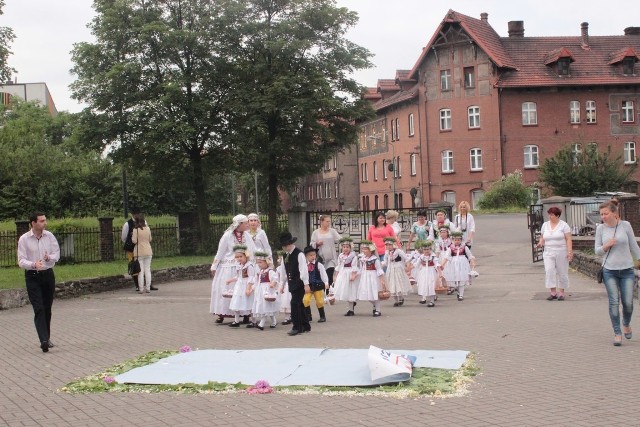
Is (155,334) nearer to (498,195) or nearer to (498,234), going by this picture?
(498,234)

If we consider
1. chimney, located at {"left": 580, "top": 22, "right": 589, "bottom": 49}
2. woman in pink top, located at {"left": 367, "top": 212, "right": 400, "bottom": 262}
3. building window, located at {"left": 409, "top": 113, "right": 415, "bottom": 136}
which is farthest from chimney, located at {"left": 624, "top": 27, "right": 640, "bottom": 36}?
woman in pink top, located at {"left": 367, "top": 212, "right": 400, "bottom": 262}

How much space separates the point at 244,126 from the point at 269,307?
21.3 metres

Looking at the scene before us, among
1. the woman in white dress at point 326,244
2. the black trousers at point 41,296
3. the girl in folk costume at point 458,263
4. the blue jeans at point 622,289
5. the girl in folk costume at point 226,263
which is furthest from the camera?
the girl in folk costume at point 458,263

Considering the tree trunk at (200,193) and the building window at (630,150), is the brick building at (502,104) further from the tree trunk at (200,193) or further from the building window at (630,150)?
the tree trunk at (200,193)

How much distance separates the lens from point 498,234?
128 feet

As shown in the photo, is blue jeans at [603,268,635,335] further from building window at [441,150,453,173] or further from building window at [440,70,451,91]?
building window at [440,70,451,91]

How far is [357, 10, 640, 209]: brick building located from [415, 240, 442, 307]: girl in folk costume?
148 ft

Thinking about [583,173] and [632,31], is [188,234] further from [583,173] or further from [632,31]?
[632,31]

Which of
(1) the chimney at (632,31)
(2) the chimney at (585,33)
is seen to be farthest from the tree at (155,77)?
(1) the chimney at (632,31)

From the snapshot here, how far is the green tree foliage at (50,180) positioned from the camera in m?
51.0

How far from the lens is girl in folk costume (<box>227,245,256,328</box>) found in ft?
48.0

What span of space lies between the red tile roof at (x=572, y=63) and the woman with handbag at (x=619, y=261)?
53351 millimetres

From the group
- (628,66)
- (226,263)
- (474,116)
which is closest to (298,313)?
(226,263)

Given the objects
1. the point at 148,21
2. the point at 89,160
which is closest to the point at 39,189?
the point at 89,160
